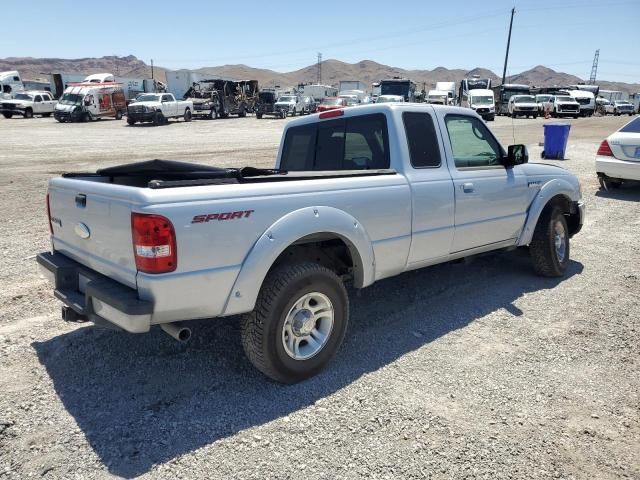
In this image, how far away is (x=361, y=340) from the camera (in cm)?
405

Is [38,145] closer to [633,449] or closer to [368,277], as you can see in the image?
[368,277]

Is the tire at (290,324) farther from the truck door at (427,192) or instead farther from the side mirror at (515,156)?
the side mirror at (515,156)

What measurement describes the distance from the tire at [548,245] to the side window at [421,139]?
75.4 inches

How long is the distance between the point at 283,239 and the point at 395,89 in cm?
3627

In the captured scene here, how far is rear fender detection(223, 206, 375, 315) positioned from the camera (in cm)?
298

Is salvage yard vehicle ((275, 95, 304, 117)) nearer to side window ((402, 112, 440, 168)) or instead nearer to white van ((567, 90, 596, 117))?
white van ((567, 90, 596, 117))

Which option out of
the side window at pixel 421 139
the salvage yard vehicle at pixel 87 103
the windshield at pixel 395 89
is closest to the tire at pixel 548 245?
the side window at pixel 421 139

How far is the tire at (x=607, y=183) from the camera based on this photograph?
424 inches

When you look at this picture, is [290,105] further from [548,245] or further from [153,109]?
[548,245]

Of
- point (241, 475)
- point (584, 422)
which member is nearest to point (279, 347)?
point (241, 475)

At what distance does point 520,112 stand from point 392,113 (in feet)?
147

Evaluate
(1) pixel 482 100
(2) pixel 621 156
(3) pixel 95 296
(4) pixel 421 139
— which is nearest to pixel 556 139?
(2) pixel 621 156

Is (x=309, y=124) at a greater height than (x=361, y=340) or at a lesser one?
greater

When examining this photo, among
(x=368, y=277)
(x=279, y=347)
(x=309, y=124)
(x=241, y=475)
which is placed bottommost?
(x=241, y=475)
